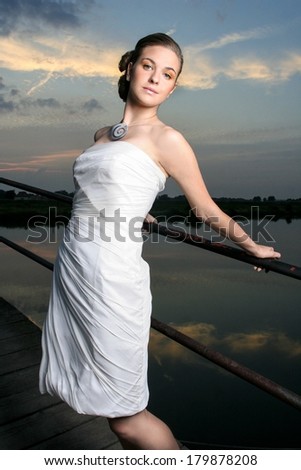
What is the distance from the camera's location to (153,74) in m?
1.34

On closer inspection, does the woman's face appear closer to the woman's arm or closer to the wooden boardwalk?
the woman's arm

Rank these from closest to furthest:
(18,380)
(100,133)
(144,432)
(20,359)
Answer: (144,432) < (100,133) < (18,380) < (20,359)

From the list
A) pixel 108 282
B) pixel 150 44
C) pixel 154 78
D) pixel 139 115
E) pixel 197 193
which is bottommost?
pixel 108 282

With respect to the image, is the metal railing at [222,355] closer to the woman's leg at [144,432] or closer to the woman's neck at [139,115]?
the woman's leg at [144,432]

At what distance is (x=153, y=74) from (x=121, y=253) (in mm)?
593

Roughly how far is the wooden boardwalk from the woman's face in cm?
128

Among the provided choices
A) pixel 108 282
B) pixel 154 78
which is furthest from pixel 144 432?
pixel 154 78

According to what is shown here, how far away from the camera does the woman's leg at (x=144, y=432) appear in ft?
4.27

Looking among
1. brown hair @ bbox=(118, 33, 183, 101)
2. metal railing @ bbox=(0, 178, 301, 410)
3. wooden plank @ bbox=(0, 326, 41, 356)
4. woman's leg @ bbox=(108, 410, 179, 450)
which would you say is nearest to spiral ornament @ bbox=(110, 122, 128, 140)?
brown hair @ bbox=(118, 33, 183, 101)

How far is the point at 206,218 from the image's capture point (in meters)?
1.26

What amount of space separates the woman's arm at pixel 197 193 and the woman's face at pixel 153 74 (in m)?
0.21

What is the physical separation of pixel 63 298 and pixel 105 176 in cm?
43

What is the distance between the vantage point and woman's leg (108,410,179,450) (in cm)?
130

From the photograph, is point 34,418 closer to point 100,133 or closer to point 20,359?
point 20,359
